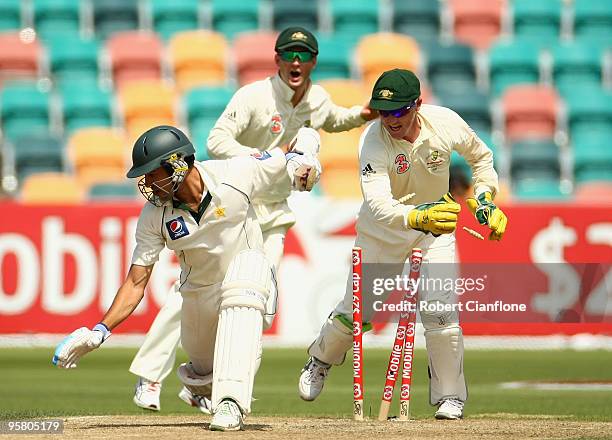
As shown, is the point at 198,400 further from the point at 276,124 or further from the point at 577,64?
the point at 577,64

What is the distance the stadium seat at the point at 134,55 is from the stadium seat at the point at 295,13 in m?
1.63

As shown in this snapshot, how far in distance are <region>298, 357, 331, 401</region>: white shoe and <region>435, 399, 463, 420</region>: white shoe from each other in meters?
0.78

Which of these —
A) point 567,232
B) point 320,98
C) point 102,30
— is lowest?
point 320,98

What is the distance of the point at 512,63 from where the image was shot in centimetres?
1697

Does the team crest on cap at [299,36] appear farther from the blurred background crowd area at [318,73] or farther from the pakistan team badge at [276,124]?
the blurred background crowd area at [318,73]

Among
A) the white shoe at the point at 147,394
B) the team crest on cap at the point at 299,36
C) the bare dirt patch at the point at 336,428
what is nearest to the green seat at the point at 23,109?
the team crest on cap at the point at 299,36

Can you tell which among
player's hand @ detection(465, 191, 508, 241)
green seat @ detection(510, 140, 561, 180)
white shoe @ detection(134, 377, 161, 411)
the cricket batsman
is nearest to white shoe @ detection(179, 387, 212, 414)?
white shoe @ detection(134, 377, 161, 411)

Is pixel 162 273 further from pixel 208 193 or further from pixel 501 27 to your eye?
pixel 501 27

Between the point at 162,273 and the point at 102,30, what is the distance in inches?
232

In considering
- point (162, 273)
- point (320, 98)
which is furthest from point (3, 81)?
point (320, 98)

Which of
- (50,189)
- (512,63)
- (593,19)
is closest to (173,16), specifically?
(50,189)

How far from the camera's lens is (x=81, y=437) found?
554 cm

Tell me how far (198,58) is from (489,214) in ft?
34.3

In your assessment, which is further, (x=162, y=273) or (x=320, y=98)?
(x=162, y=273)
